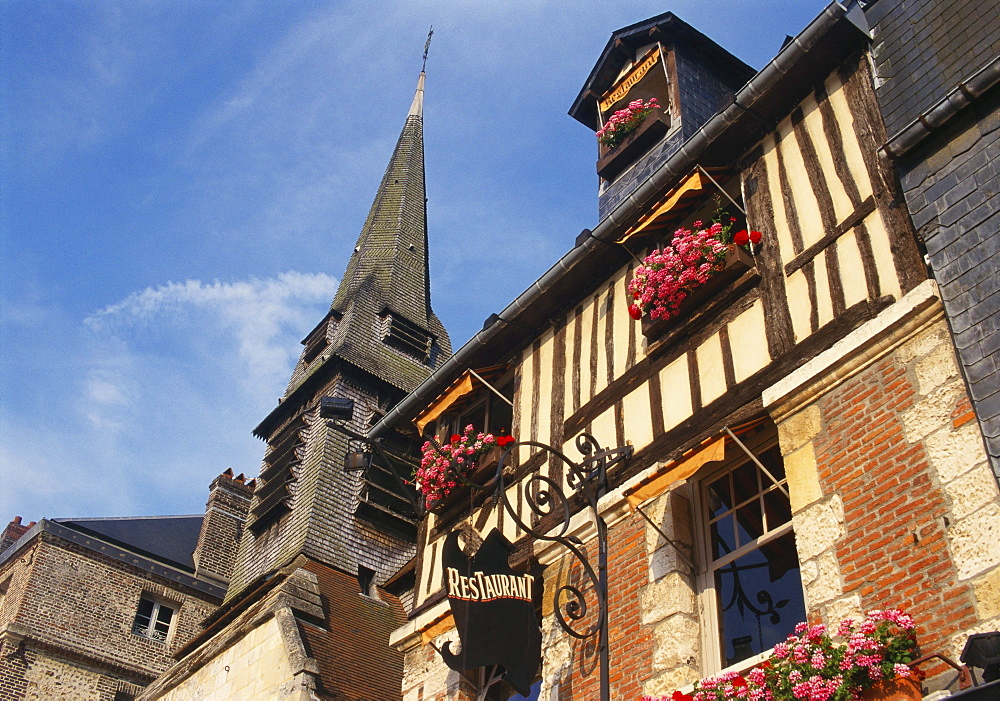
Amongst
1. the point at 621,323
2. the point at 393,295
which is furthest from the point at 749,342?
the point at 393,295

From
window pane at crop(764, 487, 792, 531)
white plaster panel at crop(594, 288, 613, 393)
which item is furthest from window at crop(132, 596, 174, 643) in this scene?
window pane at crop(764, 487, 792, 531)

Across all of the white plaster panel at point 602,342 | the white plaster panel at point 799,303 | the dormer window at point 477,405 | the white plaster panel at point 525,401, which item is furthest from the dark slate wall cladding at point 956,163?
the dormer window at point 477,405

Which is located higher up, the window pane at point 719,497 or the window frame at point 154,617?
the window frame at point 154,617

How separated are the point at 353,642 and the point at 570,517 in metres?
5.93

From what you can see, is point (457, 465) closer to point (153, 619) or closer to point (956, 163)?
point (956, 163)

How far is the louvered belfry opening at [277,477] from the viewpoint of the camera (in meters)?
16.2

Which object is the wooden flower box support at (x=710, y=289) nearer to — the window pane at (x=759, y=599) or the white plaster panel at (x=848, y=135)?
the white plaster panel at (x=848, y=135)

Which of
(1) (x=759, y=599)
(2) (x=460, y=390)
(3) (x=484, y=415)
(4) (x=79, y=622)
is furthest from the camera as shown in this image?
(4) (x=79, y=622)

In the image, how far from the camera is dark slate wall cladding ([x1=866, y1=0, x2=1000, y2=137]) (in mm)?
5758

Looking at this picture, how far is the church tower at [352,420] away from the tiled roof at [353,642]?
37.5 inches

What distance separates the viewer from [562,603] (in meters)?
6.93

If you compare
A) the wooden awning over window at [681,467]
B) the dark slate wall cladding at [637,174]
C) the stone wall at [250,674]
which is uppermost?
the dark slate wall cladding at [637,174]

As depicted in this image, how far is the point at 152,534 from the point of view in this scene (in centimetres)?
1989

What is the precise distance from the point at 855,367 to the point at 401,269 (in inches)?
683
